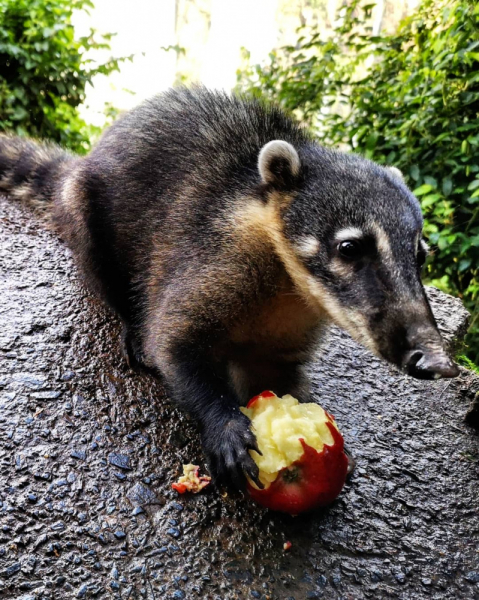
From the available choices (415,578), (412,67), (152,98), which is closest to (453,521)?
(415,578)

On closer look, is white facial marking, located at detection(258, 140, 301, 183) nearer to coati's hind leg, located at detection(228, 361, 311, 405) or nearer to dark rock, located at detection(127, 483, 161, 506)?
coati's hind leg, located at detection(228, 361, 311, 405)

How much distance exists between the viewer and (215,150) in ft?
9.76

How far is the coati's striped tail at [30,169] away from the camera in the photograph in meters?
4.35

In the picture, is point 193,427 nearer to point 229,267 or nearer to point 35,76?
point 229,267

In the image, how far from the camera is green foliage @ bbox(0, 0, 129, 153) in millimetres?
5410

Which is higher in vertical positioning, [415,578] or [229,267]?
[229,267]

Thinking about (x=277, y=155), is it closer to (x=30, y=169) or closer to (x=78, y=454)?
(x=78, y=454)

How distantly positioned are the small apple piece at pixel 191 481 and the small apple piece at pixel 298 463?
9.0 inches

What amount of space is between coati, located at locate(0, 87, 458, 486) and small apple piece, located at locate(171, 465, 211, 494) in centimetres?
7

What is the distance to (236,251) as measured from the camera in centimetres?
261

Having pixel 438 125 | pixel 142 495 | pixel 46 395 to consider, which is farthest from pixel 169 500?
pixel 438 125

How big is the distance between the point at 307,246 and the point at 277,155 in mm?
454

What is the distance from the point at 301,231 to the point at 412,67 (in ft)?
11.4

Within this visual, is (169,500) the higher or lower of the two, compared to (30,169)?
lower
